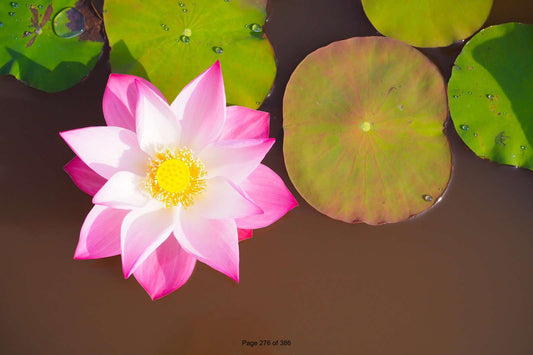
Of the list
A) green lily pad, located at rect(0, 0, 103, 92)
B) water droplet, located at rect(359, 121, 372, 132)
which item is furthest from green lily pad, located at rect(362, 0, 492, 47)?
green lily pad, located at rect(0, 0, 103, 92)

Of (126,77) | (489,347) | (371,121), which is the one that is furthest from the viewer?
(489,347)

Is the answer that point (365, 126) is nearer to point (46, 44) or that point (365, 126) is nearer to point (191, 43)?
point (191, 43)

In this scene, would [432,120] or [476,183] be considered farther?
[476,183]

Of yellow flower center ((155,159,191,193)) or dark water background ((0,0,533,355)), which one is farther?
dark water background ((0,0,533,355))

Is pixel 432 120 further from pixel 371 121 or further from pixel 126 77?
pixel 126 77

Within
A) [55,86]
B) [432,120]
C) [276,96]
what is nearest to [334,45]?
[276,96]

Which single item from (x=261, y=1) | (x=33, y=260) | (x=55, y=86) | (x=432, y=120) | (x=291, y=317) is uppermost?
(x=261, y=1)

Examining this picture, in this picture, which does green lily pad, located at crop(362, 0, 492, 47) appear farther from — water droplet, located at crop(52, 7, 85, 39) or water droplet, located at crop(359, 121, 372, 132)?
water droplet, located at crop(52, 7, 85, 39)
